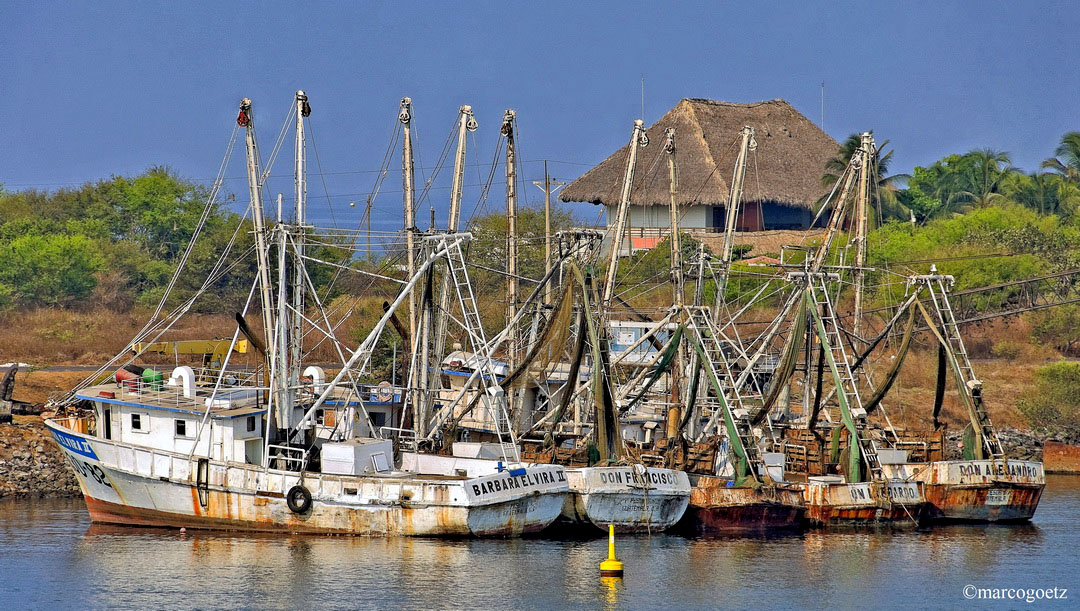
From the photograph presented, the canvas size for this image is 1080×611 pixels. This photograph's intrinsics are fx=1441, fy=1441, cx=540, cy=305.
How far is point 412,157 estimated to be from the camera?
4397 cm

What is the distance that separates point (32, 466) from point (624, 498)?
67.9ft

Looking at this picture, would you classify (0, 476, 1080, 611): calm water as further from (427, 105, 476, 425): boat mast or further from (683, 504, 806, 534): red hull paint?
(427, 105, 476, 425): boat mast

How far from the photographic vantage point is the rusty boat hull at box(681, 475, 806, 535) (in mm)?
40875

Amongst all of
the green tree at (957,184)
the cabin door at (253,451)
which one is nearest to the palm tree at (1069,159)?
the green tree at (957,184)

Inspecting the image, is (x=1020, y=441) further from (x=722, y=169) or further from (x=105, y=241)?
(x=105, y=241)

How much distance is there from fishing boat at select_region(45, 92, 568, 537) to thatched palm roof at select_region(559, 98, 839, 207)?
33.1 meters

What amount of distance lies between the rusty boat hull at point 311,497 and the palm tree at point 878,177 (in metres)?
39.0

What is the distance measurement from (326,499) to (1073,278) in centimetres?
4224

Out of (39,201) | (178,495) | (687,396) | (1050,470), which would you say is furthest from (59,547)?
(39,201)

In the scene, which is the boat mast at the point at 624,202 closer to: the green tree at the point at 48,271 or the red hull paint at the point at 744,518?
the red hull paint at the point at 744,518

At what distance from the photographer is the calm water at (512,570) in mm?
32656

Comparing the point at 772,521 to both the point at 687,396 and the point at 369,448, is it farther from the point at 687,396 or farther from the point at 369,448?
the point at 369,448

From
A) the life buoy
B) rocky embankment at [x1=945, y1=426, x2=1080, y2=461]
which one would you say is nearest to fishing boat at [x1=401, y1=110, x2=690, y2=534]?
the life buoy

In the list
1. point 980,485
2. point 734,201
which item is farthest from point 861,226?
point 980,485
